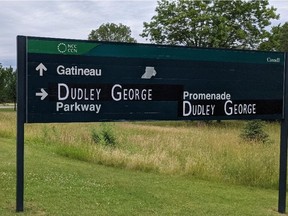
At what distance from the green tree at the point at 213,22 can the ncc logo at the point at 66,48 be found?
32949 mm

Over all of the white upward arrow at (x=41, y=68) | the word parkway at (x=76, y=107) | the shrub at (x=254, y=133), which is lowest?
the shrub at (x=254, y=133)

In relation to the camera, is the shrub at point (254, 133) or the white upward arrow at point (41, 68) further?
the shrub at point (254, 133)

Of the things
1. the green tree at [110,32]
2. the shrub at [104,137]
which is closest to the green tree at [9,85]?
the green tree at [110,32]

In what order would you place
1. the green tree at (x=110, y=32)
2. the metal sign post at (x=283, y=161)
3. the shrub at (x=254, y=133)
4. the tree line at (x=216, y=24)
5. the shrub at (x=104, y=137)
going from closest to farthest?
1. the metal sign post at (x=283, y=161)
2. the shrub at (x=104, y=137)
3. the shrub at (x=254, y=133)
4. the tree line at (x=216, y=24)
5. the green tree at (x=110, y=32)

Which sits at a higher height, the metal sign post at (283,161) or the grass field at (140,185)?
the metal sign post at (283,161)

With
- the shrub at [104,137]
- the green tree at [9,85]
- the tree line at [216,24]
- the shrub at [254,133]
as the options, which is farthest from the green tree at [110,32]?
the shrub at [104,137]

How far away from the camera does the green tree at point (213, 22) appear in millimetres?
37969

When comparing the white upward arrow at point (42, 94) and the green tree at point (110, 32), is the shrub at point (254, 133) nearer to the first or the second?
the white upward arrow at point (42, 94)

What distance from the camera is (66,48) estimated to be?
205 inches

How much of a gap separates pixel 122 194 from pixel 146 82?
190cm

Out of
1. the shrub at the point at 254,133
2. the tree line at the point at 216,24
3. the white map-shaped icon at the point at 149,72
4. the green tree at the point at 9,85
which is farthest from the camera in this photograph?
the green tree at the point at 9,85

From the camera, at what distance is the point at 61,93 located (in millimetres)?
5219

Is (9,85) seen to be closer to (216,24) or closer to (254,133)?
(216,24)

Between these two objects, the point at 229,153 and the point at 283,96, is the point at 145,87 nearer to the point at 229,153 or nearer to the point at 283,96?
the point at 283,96
